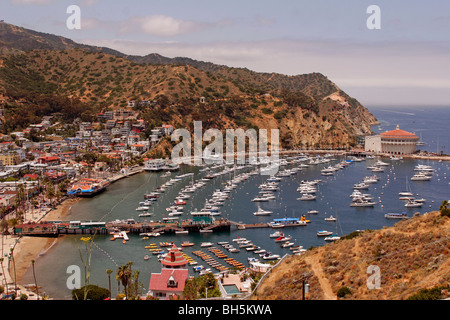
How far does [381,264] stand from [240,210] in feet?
104

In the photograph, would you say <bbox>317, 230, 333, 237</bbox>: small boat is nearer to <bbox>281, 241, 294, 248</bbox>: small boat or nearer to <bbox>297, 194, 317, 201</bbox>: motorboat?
<bbox>281, 241, 294, 248</bbox>: small boat

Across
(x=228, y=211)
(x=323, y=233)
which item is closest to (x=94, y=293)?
(x=323, y=233)

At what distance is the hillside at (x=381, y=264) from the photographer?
19259 mm

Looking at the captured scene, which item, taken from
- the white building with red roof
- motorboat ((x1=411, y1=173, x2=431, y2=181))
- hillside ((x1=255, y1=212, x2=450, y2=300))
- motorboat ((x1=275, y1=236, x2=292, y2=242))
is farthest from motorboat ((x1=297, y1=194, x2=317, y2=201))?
the white building with red roof

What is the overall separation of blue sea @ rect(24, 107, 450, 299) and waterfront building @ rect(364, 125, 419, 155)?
15.1 meters

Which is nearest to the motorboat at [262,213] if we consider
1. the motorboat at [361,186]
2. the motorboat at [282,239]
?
the motorboat at [282,239]

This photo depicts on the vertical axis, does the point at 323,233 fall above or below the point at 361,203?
below

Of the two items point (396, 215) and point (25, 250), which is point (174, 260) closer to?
point (25, 250)

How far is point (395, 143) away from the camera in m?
102

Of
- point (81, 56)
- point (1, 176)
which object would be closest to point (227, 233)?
point (1, 176)

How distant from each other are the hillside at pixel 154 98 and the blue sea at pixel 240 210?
30.2 m

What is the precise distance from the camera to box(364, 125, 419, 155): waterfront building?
10156 centimetres
